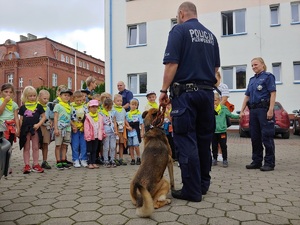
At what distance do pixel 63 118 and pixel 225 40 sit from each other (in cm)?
1475

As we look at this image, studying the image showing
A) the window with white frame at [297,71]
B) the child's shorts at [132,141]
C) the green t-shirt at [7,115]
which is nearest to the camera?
the green t-shirt at [7,115]

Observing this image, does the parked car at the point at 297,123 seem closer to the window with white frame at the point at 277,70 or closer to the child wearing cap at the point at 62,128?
the window with white frame at the point at 277,70

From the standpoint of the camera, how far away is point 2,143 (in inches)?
120

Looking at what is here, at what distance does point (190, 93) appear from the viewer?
3844mm

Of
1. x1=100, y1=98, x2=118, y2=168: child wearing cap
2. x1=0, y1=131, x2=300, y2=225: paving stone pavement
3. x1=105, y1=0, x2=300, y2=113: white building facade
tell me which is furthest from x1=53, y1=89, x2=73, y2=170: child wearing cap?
x1=105, y1=0, x2=300, y2=113: white building facade

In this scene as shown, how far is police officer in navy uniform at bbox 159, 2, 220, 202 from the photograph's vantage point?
3.80 meters

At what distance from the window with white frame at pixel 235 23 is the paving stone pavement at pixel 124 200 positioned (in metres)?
14.4

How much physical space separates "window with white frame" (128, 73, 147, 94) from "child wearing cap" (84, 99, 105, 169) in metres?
13.6

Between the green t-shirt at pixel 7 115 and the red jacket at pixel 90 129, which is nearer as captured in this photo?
the green t-shirt at pixel 7 115

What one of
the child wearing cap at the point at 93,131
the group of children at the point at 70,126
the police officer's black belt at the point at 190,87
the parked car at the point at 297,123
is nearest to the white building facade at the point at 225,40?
the parked car at the point at 297,123

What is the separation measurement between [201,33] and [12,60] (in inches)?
2187

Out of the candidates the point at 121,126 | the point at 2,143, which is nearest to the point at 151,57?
the point at 121,126

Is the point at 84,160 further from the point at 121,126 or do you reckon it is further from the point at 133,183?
the point at 133,183

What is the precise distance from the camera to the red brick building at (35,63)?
167 feet
